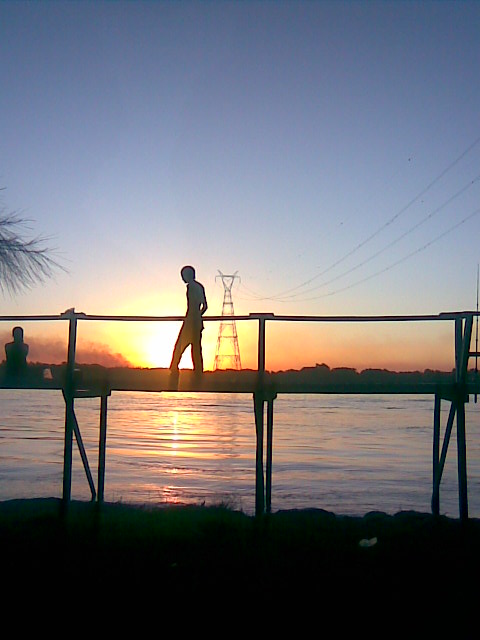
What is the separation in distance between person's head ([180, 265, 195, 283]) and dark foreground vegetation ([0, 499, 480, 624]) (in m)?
3.37

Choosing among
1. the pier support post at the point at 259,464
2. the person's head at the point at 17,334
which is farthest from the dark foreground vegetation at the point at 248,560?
the person's head at the point at 17,334

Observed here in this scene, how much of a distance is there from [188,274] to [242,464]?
14.8 m

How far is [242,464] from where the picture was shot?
82.4 ft

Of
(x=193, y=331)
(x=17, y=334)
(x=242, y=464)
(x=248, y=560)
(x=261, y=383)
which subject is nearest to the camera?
(x=248, y=560)

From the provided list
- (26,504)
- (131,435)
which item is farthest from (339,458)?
(26,504)

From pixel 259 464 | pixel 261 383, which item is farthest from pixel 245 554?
pixel 261 383

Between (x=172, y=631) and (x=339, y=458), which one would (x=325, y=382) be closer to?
(x=172, y=631)

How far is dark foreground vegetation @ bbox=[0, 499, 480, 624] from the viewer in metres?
7.83

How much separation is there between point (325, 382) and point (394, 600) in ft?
→ 11.5

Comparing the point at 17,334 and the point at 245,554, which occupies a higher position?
the point at 17,334

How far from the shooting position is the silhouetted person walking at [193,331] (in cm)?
1098

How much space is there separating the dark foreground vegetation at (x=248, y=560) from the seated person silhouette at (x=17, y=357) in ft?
6.76

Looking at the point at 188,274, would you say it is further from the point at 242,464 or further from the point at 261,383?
the point at 242,464

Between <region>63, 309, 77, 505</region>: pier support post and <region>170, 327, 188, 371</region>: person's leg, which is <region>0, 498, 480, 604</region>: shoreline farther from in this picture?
<region>170, 327, 188, 371</region>: person's leg
